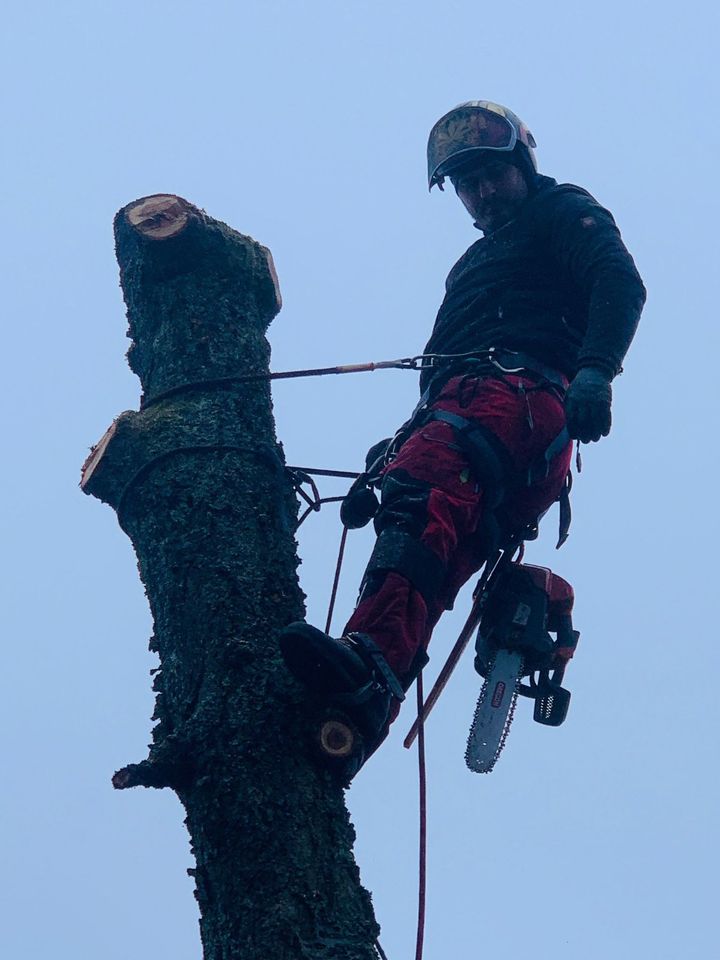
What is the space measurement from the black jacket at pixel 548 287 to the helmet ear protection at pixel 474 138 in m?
0.16

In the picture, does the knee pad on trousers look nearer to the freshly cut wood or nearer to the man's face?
the freshly cut wood

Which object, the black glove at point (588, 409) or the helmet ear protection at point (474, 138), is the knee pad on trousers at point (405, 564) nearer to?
the black glove at point (588, 409)

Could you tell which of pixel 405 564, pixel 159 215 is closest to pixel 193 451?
pixel 405 564

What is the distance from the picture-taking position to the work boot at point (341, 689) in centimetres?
316

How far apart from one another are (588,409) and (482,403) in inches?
15.0

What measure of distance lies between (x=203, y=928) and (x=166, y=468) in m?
1.33

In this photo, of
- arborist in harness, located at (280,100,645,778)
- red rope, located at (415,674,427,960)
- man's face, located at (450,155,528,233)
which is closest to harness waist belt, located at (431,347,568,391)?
arborist in harness, located at (280,100,645,778)

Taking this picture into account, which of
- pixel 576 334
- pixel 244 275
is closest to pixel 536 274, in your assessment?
pixel 576 334

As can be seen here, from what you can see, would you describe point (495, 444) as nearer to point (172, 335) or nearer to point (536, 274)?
point (536, 274)

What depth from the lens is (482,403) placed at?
4.05 meters

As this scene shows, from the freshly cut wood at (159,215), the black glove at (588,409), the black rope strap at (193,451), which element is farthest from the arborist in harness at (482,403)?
the freshly cut wood at (159,215)

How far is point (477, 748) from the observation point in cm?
417

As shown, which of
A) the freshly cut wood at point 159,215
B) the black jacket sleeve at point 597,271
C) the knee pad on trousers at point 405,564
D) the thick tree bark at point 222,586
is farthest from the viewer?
the freshly cut wood at point 159,215

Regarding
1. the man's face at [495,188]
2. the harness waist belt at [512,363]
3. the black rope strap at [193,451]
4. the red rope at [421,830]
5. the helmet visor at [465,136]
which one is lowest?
the red rope at [421,830]
